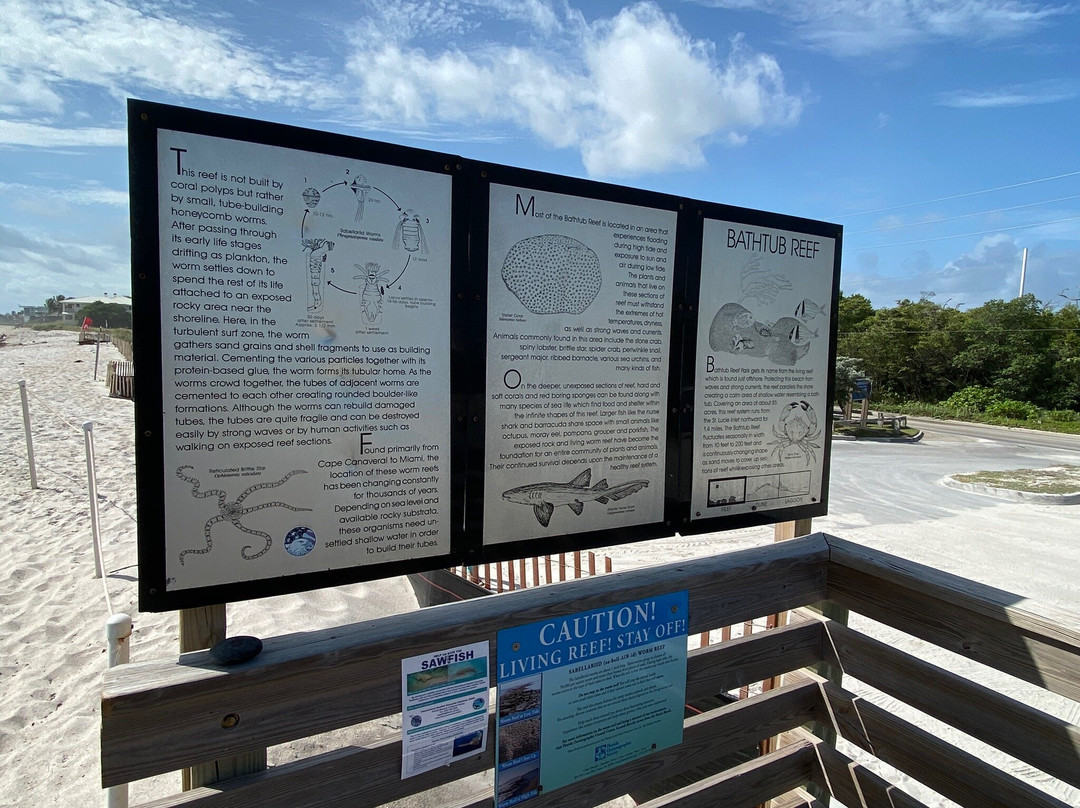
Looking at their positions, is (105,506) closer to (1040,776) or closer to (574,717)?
(574,717)

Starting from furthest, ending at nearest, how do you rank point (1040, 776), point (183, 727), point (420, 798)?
point (1040, 776)
point (420, 798)
point (183, 727)

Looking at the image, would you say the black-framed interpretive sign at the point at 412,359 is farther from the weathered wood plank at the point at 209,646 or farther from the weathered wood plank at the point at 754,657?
the weathered wood plank at the point at 754,657

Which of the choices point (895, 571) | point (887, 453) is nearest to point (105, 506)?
point (895, 571)

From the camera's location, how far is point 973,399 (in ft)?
117

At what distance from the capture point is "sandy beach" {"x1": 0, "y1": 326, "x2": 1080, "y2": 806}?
3.69 metres

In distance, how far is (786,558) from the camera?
213 centimetres

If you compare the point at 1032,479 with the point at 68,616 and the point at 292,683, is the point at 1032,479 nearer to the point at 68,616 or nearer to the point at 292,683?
the point at 292,683

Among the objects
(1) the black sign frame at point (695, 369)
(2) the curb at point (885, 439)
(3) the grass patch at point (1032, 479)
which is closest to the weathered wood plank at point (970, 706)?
(1) the black sign frame at point (695, 369)

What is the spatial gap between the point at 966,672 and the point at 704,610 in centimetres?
455

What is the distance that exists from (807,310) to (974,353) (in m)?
43.1

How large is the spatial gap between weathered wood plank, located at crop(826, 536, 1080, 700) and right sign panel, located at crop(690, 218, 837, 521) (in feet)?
1.10

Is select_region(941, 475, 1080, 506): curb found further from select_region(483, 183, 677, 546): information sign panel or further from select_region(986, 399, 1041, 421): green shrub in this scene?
select_region(986, 399, 1041, 421): green shrub

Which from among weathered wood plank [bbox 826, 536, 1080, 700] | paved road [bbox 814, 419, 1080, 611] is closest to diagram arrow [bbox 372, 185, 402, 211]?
weathered wood plank [bbox 826, 536, 1080, 700]

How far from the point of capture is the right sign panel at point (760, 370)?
2.13m
